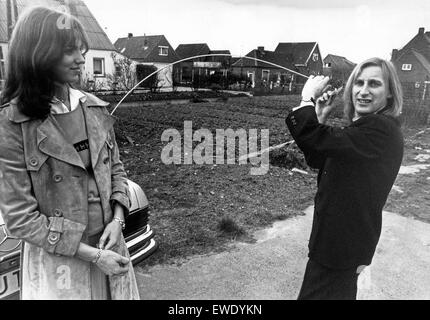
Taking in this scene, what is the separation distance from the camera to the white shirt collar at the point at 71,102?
4.43ft

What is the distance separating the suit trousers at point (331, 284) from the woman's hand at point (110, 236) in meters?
1.01

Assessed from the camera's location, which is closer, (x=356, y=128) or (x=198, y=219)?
(x=356, y=128)

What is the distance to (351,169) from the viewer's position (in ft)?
5.38

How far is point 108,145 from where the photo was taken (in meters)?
1.53

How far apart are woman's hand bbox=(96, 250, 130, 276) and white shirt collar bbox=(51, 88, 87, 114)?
0.57 meters

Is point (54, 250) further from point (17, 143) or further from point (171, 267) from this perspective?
point (171, 267)

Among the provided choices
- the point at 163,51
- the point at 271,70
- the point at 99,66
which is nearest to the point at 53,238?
the point at 99,66

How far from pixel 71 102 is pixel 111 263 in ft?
2.19

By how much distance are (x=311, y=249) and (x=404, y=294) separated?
1640mm

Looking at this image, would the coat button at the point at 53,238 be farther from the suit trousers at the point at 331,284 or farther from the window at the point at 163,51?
the window at the point at 163,51

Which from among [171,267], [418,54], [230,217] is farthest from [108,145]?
[418,54]

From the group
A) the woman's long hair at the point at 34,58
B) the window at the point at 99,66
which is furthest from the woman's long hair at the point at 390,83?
the window at the point at 99,66

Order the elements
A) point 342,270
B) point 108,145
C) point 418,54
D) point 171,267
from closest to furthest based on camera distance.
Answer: point 108,145, point 342,270, point 171,267, point 418,54

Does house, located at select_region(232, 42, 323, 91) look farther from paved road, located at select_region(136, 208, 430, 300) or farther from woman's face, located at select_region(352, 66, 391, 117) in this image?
woman's face, located at select_region(352, 66, 391, 117)
